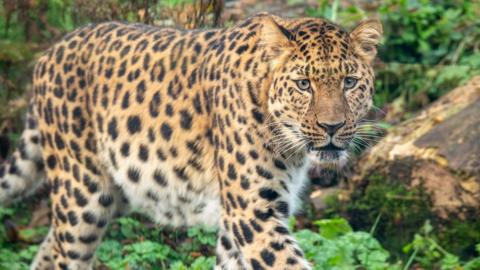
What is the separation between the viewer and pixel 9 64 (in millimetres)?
10945

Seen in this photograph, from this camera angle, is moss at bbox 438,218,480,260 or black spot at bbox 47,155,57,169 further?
moss at bbox 438,218,480,260

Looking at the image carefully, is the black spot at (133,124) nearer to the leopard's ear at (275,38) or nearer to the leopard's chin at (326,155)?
the leopard's ear at (275,38)

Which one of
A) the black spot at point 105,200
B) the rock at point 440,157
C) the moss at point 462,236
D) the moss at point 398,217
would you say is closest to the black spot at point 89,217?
the black spot at point 105,200

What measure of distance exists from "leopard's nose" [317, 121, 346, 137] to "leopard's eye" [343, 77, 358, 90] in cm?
27

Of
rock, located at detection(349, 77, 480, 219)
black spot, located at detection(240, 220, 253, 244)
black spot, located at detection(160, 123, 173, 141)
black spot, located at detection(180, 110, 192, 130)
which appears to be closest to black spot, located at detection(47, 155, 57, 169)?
black spot, located at detection(160, 123, 173, 141)

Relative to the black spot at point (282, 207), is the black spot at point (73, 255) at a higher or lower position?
lower

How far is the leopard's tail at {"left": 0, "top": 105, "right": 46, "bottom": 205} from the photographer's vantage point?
8.89 metres

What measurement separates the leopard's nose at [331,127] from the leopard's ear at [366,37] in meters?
0.59

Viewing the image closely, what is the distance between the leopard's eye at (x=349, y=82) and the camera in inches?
282

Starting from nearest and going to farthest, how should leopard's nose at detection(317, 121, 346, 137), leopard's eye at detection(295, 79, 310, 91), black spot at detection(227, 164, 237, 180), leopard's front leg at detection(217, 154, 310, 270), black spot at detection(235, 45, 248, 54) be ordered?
leopard's nose at detection(317, 121, 346, 137), leopard's eye at detection(295, 79, 310, 91), leopard's front leg at detection(217, 154, 310, 270), black spot at detection(227, 164, 237, 180), black spot at detection(235, 45, 248, 54)

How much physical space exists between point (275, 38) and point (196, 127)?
1.11 metres

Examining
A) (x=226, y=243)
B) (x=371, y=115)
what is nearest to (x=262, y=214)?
(x=226, y=243)

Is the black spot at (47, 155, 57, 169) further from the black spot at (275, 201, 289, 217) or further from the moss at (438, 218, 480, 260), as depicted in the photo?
the moss at (438, 218, 480, 260)

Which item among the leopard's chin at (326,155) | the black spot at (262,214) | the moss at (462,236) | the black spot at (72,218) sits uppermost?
the leopard's chin at (326,155)
